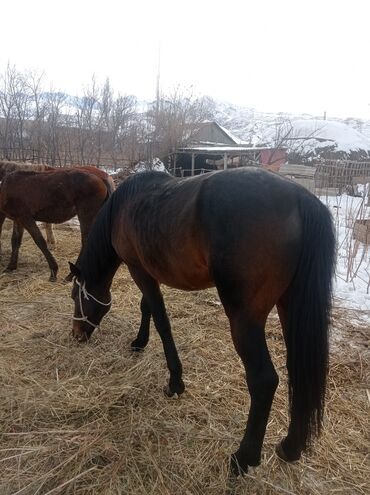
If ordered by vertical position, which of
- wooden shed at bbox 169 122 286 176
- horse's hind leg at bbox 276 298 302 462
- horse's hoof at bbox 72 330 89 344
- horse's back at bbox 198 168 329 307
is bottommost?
horse's hoof at bbox 72 330 89 344

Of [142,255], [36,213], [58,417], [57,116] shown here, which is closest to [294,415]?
[142,255]

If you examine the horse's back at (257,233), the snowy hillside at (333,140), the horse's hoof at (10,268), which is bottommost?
the horse's hoof at (10,268)

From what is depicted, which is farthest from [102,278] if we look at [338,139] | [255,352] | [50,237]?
[338,139]

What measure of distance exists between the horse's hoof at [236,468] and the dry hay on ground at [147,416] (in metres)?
0.04

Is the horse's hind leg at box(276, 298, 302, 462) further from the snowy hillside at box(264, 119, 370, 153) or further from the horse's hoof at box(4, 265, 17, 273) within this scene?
the snowy hillside at box(264, 119, 370, 153)

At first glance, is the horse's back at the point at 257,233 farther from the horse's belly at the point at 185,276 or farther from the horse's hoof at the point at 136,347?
the horse's hoof at the point at 136,347

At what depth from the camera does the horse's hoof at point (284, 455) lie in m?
1.86

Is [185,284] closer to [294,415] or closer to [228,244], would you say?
[228,244]

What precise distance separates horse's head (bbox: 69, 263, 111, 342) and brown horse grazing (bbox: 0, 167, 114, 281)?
2.06 meters

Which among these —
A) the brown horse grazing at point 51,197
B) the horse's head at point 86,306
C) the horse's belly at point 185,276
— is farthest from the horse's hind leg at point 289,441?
the brown horse grazing at point 51,197

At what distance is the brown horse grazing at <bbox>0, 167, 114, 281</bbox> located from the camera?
485cm

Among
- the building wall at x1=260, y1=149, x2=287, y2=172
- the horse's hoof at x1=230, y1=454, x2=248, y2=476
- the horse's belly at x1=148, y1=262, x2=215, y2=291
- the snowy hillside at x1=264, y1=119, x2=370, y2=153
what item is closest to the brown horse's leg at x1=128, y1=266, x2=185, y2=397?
the horse's belly at x1=148, y1=262, x2=215, y2=291

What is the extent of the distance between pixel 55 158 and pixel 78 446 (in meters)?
17.0

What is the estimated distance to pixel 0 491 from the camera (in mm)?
A: 1774
